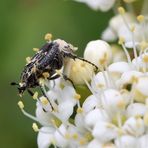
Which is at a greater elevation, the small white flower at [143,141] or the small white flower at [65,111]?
the small white flower at [65,111]

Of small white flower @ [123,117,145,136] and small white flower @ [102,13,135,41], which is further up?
small white flower @ [102,13,135,41]

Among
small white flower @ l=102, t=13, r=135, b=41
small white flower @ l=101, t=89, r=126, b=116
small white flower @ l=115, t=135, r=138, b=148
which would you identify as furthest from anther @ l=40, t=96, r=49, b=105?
small white flower @ l=102, t=13, r=135, b=41

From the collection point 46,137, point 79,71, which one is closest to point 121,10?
point 79,71

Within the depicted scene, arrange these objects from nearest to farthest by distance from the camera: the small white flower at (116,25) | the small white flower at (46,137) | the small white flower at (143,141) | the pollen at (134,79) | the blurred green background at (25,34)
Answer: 1. the small white flower at (143,141)
2. the pollen at (134,79)
3. the small white flower at (46,137)
4. the small white flower at (116,25)
5. the blurred green background at (25,34)

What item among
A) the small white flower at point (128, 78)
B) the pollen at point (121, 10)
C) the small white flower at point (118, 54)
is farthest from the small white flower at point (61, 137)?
the pollen at point (121, 10)

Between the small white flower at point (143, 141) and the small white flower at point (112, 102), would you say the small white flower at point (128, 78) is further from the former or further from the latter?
the small white flower at point (143, 141)

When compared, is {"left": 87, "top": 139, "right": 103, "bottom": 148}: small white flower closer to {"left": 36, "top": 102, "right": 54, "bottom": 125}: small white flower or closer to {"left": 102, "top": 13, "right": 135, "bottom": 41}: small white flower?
{"left": 36, "top": 102, "right": 54, "bottom": 125}: small white flower

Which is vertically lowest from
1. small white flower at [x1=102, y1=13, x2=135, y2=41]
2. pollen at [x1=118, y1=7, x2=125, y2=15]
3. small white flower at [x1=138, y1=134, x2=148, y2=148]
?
small white flower at [x1=138, y1=134, x2=148, y2=148]
